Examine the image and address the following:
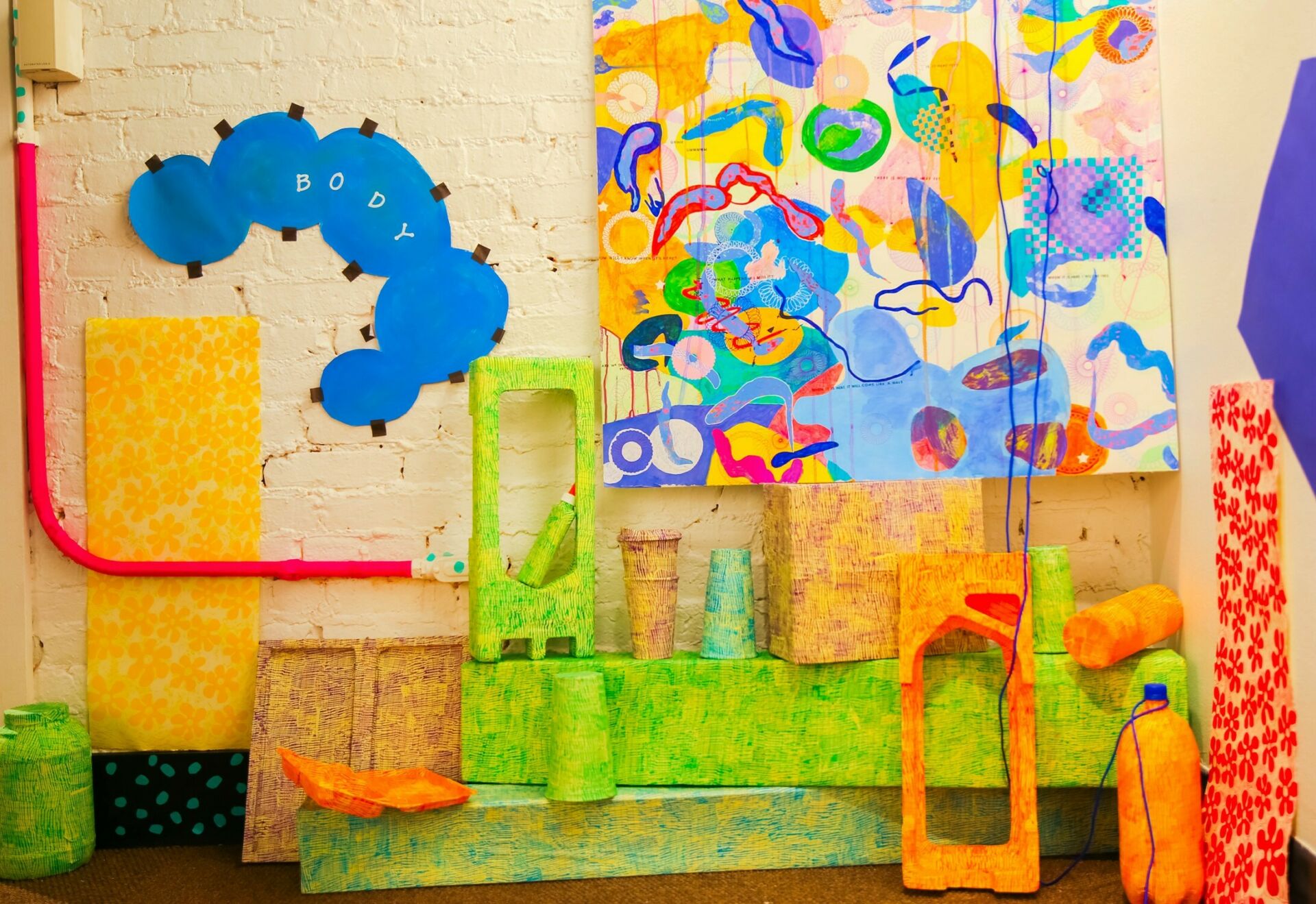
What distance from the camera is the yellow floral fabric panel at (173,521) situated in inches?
83.1

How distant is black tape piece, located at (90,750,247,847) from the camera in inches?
81.5

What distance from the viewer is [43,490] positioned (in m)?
2.13

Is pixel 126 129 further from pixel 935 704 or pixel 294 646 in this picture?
pixel 935 704

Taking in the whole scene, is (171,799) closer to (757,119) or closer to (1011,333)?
(757,119)

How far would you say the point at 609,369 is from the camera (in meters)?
2.06

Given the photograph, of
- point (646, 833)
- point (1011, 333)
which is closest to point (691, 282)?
point (1011, 333)

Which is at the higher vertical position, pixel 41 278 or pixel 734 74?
pixel 734 74

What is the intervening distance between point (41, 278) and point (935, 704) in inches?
81.1

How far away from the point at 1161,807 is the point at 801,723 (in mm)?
608

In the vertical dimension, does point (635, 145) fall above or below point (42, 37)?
below

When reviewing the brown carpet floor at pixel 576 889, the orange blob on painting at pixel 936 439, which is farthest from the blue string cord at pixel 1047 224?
the brown carpet floor at pixel 576 889

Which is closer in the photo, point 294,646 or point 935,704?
point 935,704

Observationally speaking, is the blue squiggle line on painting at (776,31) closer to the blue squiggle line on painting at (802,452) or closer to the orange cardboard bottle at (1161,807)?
the blue squiggle line on painting at (802,452)

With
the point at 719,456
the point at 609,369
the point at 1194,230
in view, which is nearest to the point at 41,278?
the point at 609,369
